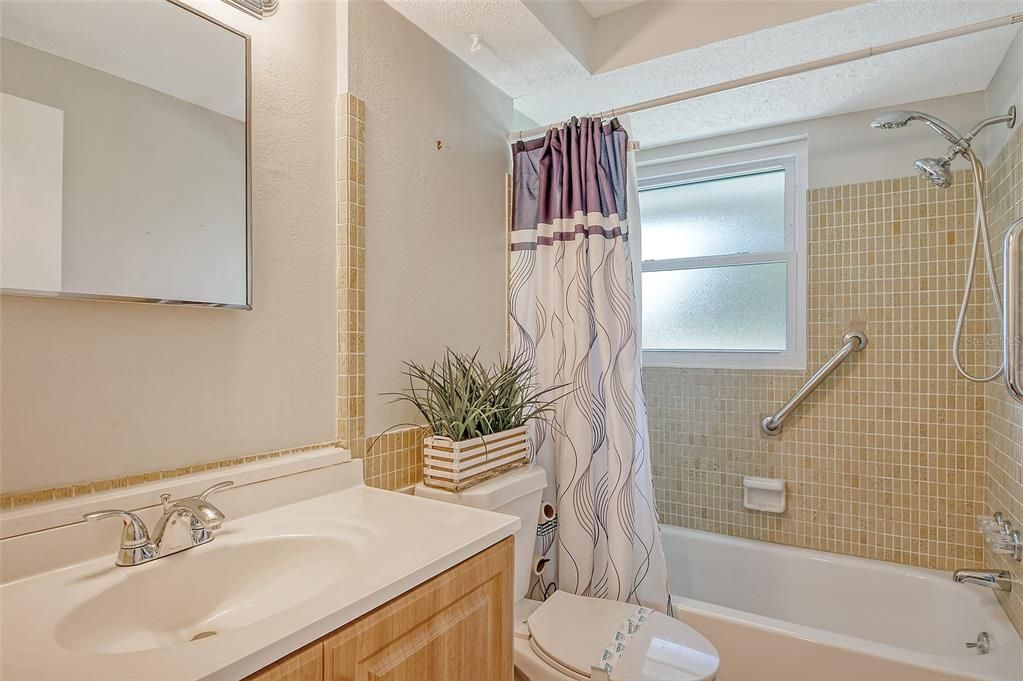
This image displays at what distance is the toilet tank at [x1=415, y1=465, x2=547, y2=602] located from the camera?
4.80 feet


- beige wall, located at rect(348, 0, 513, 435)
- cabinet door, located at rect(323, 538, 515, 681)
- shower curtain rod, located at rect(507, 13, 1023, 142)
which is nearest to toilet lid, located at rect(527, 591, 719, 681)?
cabinet door, located at rect(323, 538, 515, 681)

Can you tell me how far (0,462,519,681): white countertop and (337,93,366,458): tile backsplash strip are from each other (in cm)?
19

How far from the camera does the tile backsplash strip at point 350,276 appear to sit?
54.7 inches

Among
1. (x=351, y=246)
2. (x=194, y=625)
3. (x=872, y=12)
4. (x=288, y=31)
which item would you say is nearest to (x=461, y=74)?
(x=288, y=31)

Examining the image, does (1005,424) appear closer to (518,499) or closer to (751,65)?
(751,65)

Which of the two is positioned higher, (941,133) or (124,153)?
(941,133)

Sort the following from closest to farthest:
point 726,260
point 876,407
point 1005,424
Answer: point 1005,424 < point 876,407 < point 726,260

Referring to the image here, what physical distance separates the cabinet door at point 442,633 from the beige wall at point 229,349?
546 mm

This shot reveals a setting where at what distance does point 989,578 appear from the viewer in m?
1.79

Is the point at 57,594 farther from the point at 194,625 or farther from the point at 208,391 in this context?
the point at 208,391

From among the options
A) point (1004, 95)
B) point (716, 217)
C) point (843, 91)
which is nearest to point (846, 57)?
point (843, 91)

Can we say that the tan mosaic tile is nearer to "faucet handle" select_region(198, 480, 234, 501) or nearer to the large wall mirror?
"faucet handle" select_region(198, 480, 234, 501)

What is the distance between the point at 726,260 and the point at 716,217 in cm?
22

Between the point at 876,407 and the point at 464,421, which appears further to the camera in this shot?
the point at 876,407
